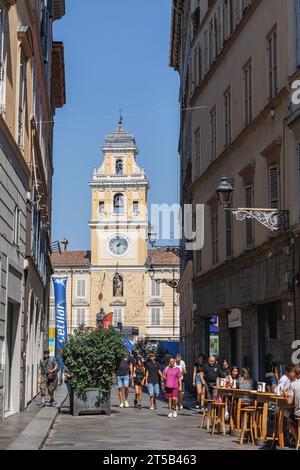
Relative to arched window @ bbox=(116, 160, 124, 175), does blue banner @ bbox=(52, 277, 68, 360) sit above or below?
below

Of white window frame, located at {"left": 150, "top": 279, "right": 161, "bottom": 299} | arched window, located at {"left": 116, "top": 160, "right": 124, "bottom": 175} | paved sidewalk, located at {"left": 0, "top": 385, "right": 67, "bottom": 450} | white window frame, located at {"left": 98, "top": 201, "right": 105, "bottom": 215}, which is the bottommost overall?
paved sidewalk, located at {"left": 0, "top": 385, "right": 67, "bottom": 450}

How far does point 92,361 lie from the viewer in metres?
23.4

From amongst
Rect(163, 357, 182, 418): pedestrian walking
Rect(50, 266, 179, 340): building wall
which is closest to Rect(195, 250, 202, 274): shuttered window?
Rect(163, 357, 182, 418): pedestrian walking

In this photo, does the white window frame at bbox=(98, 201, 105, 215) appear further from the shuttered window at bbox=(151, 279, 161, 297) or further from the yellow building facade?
the shuttered window at bbox=(151, 279, 161, 297)

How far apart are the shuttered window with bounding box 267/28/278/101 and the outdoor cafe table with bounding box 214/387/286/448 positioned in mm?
7807

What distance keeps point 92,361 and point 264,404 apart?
8159mm

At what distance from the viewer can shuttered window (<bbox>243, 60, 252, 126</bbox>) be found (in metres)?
24.7

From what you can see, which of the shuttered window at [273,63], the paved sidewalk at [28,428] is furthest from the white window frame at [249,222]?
the paved sidewalk at [28,428]

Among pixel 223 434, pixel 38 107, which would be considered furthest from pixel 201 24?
pixel 223 434

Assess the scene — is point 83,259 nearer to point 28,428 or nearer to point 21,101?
point 21,101

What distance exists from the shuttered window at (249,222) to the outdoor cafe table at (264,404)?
237 inches

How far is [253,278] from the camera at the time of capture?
23375 mm
